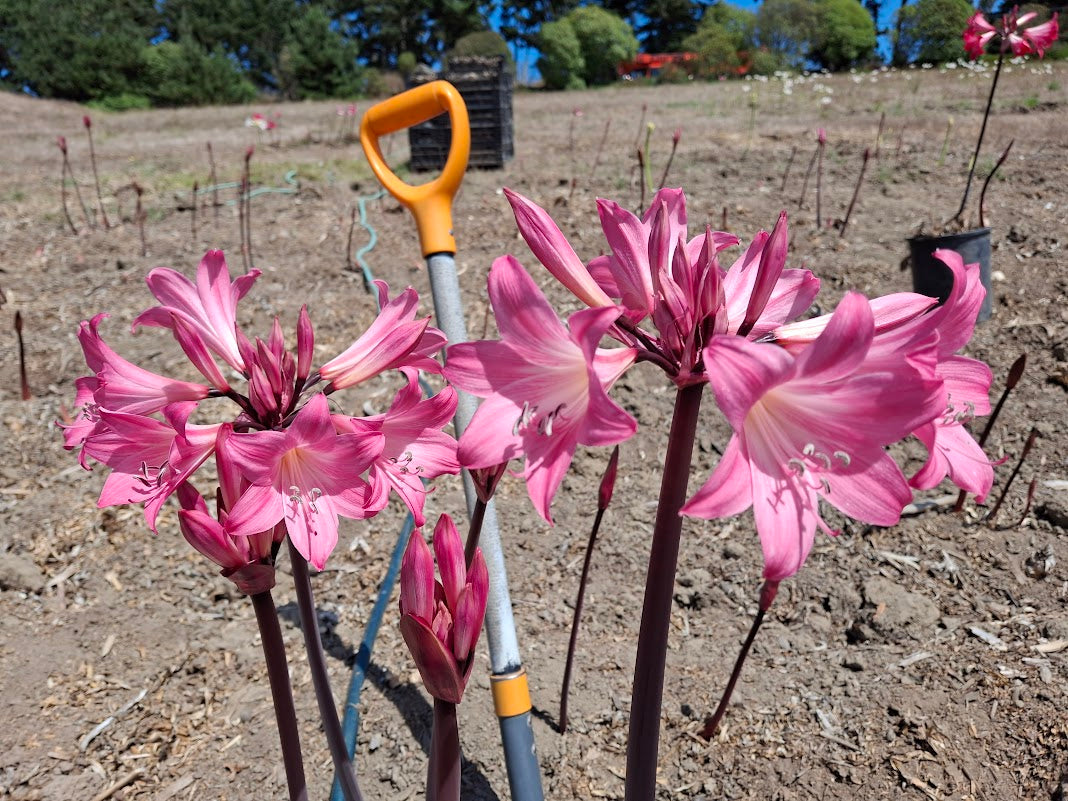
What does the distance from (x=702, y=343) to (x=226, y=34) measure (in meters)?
36.4

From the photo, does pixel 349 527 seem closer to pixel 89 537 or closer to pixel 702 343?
pixel 89 537

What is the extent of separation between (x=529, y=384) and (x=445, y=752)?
19.6 inches

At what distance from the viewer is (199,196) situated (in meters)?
6.56

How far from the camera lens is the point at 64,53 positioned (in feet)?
86.7

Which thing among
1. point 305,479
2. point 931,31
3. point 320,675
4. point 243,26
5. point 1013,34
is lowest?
point 320,675

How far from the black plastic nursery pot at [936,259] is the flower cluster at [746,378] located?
2.88 m

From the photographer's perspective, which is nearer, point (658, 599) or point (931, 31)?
point (658, 599)

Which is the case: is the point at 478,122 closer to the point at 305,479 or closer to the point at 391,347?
the point at 391,347

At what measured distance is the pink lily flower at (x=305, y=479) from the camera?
929 mm

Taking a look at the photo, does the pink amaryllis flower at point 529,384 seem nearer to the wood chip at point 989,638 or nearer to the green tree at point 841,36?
the wood chip at point 989,638

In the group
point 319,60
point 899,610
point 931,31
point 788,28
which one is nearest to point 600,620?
point 899,610

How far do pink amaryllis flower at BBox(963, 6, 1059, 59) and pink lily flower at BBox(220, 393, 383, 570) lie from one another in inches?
187

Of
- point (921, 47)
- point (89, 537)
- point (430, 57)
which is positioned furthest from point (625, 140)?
point (430, 57)

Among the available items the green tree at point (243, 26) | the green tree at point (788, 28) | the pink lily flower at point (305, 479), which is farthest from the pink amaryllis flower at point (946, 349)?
the green tree at point (243, 26)
